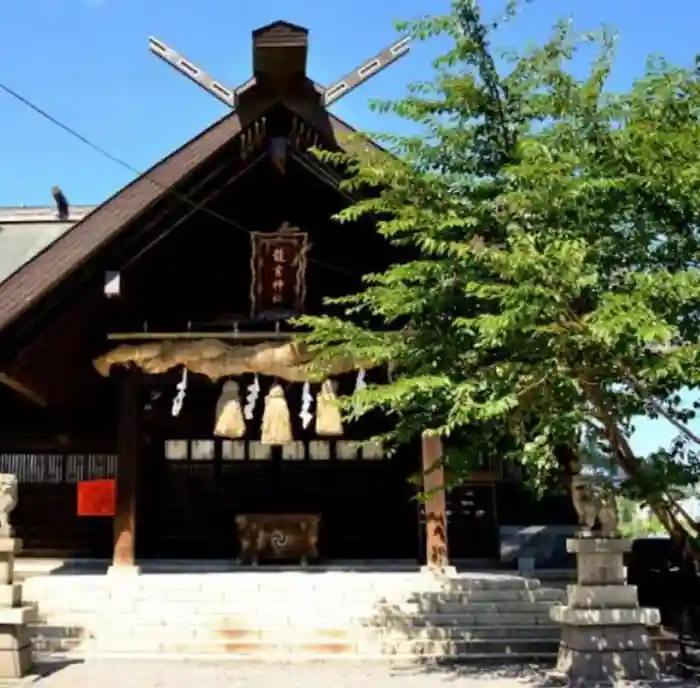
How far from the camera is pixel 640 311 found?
6969 millimetres

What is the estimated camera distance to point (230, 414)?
13.8m

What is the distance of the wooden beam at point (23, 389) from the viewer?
13.2 meters

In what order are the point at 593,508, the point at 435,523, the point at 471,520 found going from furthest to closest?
the point at 471,520, the point at 435,523, the point at 593,508

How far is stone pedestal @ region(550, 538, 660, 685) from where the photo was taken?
9250 mm

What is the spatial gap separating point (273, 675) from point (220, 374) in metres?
5.17

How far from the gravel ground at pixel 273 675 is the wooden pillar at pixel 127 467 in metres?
3.03

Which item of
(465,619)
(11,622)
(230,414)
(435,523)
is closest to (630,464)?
(465,619)

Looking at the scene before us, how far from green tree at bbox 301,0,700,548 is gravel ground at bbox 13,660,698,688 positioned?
7.66 ft

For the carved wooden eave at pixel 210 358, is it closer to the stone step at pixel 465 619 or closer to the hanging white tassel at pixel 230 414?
the hanging white tassel at pixel 230 414

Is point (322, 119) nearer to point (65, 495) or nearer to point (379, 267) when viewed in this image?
point (379, 267)

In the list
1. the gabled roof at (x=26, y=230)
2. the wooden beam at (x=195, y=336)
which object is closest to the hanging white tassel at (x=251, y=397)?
the wooden beam at (x=195, y=336)

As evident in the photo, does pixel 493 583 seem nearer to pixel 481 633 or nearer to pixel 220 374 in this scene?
pixel 481 633

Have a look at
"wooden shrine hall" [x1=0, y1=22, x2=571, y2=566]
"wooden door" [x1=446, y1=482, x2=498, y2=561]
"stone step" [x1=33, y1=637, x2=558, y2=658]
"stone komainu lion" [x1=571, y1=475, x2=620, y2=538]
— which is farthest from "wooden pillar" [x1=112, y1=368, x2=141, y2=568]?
"stone komainu lion" [x1=571, y1=475, x2=620, y2=538]

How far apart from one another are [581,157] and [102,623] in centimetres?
800
